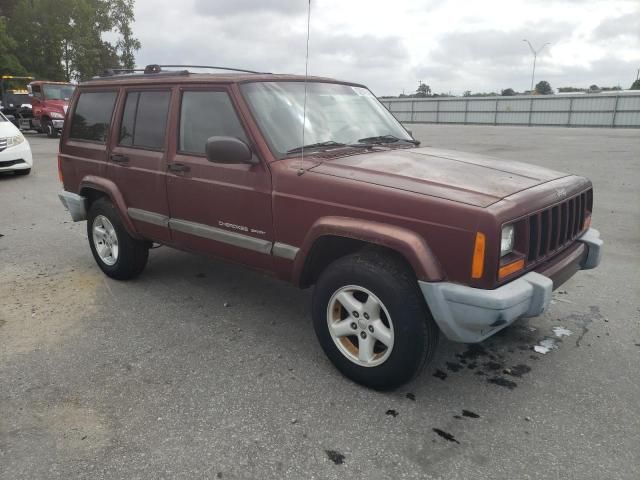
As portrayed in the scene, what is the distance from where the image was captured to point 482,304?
2.54 meters

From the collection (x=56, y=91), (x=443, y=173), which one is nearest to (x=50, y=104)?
(x=56, y=91)

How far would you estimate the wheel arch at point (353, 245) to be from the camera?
265 cm

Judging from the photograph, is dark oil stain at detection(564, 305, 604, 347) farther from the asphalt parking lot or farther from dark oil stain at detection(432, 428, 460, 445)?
dark oil stain at detection(432, 428, 460, 445)

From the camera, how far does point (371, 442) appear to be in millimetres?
2576

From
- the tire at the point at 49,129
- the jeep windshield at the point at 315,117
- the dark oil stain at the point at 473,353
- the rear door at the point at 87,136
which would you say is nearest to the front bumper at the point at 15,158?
the rear door at the point at 87,136

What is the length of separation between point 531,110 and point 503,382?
4181 centimetres

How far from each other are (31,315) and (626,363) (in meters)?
4.37

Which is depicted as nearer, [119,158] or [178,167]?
[178,167]

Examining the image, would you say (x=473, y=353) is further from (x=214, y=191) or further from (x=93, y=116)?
(x=93, y=116)

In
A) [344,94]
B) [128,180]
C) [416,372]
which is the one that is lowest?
[416,372]

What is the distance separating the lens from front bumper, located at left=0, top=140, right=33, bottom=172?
10820 millimetres

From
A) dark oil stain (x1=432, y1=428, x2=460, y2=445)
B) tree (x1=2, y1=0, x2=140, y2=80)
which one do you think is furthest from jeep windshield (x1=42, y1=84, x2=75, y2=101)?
tree (x1=2, y1=0, x2=140, y2=80)

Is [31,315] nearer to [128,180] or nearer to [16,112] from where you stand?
[128,180]

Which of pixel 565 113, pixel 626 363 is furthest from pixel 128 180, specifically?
pixel 565 113
